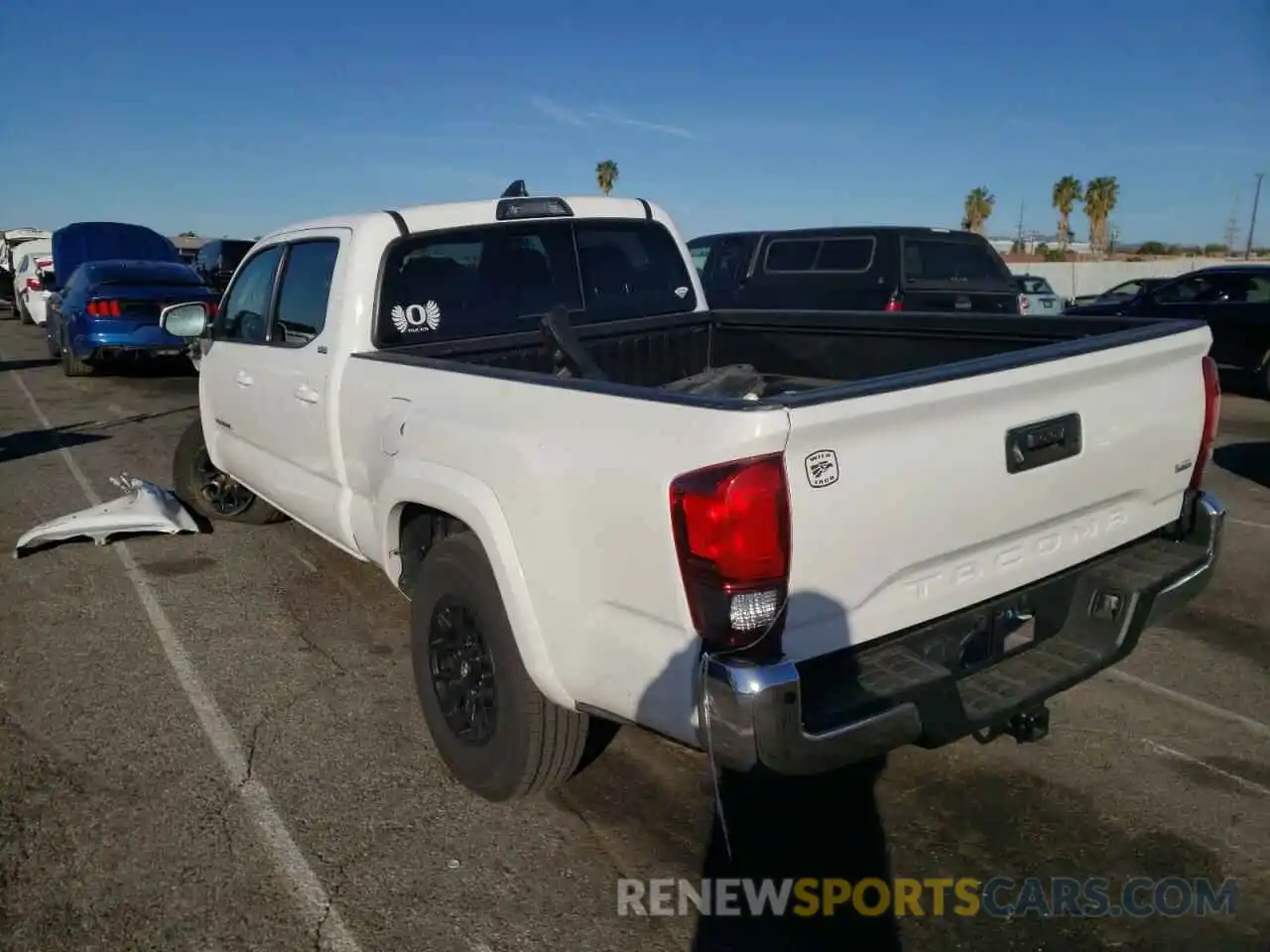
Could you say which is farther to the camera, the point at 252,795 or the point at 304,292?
the point at 304,292

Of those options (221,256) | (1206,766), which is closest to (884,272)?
(1206,766)

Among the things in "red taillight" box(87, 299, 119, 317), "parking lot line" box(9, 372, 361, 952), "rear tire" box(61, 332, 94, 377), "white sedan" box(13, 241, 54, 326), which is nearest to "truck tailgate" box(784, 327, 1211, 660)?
"parking lot line" box(9, 372, 361, 952)

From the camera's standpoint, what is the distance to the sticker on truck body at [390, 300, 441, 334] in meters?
4.20

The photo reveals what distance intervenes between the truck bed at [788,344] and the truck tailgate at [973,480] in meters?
0.25

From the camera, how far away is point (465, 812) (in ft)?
10.9

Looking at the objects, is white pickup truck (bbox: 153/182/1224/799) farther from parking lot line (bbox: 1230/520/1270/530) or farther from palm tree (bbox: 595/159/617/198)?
palm tree (bbox: 595/159/617/198)

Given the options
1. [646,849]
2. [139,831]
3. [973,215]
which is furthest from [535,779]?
[973,215]

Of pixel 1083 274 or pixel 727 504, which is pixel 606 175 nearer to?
pixel 1083 274

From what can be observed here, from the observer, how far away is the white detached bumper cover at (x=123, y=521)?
6.04 m

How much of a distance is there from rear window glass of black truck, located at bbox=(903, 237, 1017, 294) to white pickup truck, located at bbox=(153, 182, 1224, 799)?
22.5ft

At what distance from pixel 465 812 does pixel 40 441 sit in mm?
8552

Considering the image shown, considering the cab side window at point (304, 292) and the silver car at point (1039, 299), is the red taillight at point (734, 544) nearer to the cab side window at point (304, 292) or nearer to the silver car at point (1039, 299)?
the cab side window at point (304, 292)

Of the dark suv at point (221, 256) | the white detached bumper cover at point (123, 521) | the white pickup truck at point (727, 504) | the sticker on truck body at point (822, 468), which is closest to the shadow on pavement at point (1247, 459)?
the white pickup truck at point (727, 504)

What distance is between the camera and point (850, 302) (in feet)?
37.0
